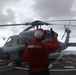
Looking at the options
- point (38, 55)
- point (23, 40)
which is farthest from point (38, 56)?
point (23, 40)

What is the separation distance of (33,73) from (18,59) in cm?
1357

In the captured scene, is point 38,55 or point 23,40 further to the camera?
point 23,40

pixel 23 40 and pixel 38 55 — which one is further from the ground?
pixel 38 55

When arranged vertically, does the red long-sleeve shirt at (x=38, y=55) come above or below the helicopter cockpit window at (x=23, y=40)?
above

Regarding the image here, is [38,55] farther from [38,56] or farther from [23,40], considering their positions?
[23,40]

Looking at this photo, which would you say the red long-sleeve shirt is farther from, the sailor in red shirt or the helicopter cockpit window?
the helicopter cockpit window

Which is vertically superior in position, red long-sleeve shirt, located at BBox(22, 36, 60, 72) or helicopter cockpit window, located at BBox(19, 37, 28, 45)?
red long-sleeve shirt, located at BBox(22, 36, 60, 72)

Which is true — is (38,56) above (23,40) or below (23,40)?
above

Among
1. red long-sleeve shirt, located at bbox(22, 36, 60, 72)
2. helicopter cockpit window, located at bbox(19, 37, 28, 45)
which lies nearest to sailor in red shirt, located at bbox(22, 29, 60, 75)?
red long-sleeve shirt, located at bbox(22, 36, 60, 72)

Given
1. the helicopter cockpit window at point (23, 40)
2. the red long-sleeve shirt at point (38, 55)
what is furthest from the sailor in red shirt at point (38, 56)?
the helicopter cockpit window at point (23, 40)

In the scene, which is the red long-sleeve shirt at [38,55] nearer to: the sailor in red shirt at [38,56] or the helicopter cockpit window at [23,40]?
the sailor in red shirt at [38,56]

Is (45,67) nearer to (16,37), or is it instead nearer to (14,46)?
(14,46)

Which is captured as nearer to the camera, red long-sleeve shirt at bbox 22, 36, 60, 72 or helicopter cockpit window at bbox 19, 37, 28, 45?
red long-sleeve shirt at bbox 22, 36, 60, 72

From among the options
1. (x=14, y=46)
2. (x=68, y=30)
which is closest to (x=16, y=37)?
(x=14, y=46)
